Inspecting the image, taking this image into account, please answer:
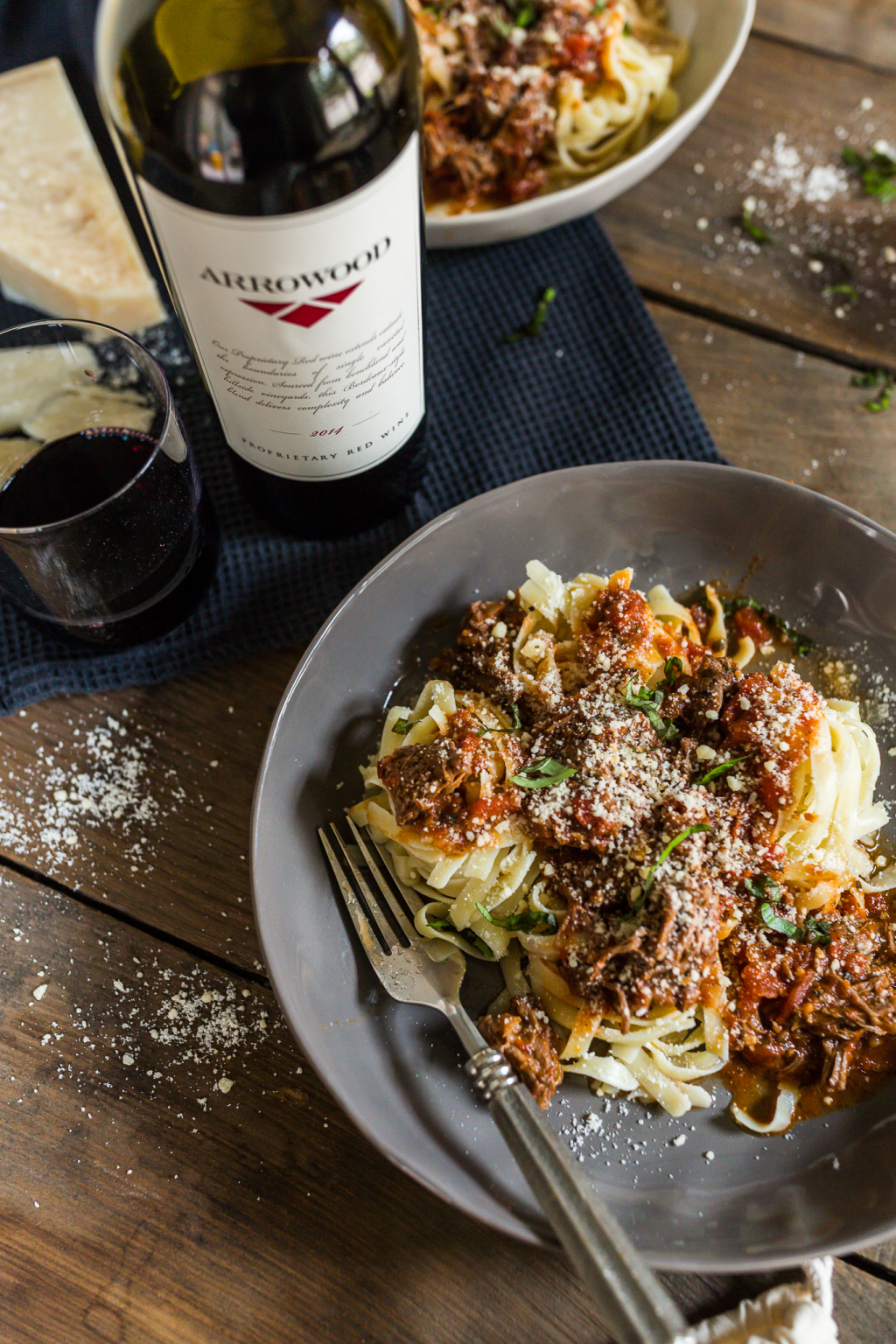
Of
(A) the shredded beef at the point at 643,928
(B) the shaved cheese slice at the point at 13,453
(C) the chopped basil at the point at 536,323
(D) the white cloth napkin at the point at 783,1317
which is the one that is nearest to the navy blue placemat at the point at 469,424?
(C) the chopped basil at the point at 536,323

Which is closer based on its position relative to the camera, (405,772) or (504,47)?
(405,772)

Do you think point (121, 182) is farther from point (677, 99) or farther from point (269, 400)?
point (677, 99)

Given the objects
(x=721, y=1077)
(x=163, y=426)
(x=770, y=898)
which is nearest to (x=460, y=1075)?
(x=721, y=1077)

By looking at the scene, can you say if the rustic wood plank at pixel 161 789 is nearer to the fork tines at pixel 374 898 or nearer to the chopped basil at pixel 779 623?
the fork tines at pixel 374 898

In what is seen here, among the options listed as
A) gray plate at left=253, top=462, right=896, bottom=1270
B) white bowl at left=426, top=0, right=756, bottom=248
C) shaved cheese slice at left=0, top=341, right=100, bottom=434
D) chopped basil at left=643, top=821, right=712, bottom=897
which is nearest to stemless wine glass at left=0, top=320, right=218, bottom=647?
shaved cheese slice at left=0, top=341, right=100, bottom=434

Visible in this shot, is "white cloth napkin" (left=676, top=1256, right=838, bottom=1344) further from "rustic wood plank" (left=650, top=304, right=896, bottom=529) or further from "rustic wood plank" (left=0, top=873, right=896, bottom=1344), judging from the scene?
"rustic wood plank" (left=650, top=304, right=896, bottom=529)

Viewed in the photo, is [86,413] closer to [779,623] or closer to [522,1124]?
[779,623]

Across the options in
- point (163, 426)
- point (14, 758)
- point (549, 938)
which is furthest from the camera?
point (14, 758)
